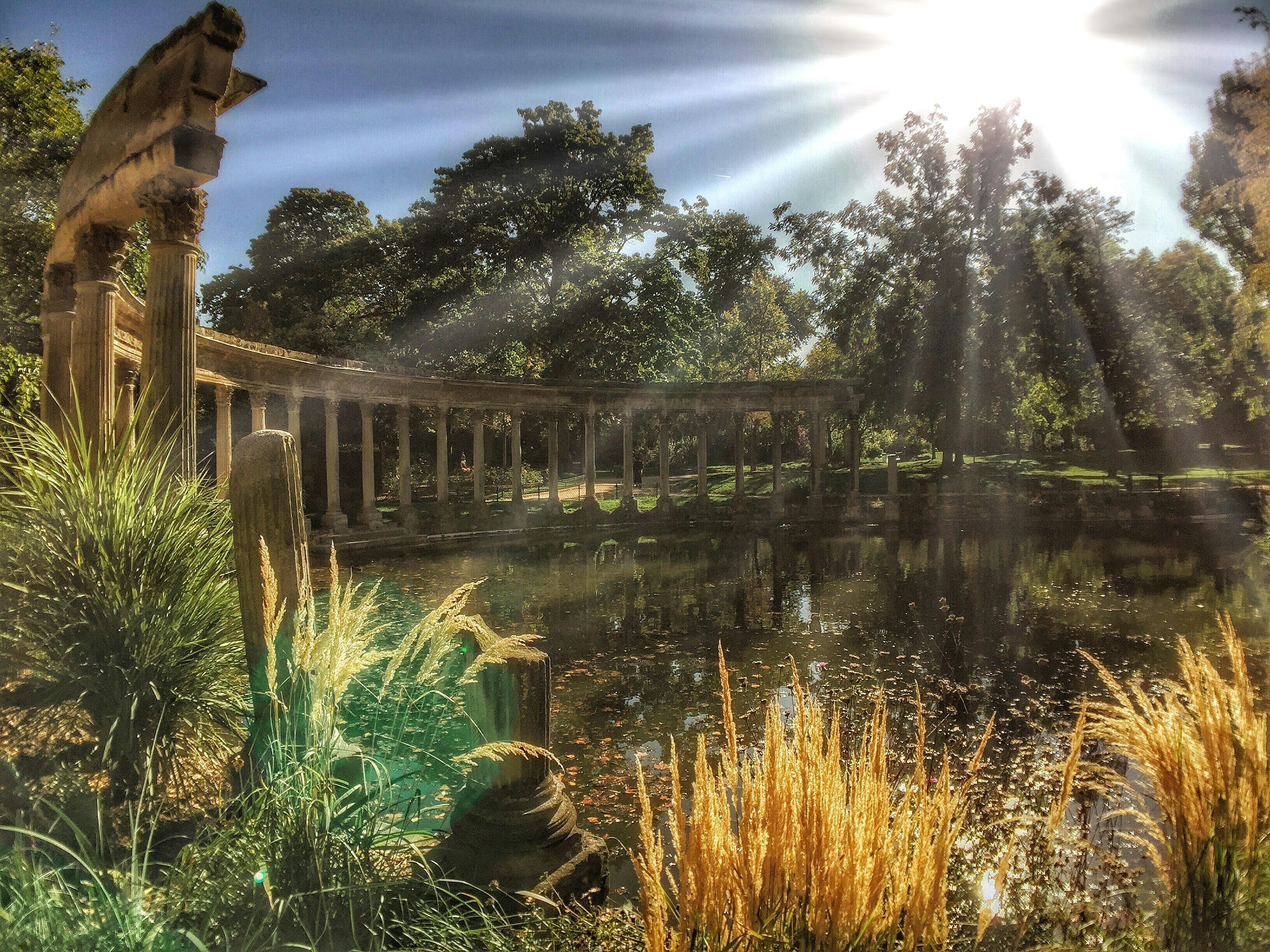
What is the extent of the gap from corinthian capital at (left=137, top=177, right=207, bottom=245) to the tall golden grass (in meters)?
8.01

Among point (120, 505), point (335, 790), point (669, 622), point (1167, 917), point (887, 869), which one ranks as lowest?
point (669, 622)

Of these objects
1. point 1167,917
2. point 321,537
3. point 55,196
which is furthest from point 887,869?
point 321,537

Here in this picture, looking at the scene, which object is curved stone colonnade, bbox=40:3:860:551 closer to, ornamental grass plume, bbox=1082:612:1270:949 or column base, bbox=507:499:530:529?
ornamental grass plume, bbox=1082:612:1270:949

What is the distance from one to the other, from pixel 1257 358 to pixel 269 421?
120ft

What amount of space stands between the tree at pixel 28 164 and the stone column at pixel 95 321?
24.8ft

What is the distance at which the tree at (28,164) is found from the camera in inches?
561

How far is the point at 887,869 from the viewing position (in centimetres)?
214

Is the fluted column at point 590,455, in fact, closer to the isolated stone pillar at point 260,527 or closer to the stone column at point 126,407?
the stone column at point 126,407

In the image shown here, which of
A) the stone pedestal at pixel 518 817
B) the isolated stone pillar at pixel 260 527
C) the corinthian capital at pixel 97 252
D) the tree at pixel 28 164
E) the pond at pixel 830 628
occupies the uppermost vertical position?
the tree at pixel 28 164

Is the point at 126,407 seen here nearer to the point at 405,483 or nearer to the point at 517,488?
the point at 405,483

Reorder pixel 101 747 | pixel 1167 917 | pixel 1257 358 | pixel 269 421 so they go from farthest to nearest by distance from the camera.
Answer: pixel 269 421, pixel 1257 358, pixel 101 747, pixel 1167 917

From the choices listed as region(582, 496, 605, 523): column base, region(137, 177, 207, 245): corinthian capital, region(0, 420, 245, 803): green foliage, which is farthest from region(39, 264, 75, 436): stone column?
region(582, 496, 605, 523): column base

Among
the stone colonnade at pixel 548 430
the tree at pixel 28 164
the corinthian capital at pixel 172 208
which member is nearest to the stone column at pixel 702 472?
the stone colonnade at pixel 548 430

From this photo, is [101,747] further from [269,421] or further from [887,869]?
[269,421]
